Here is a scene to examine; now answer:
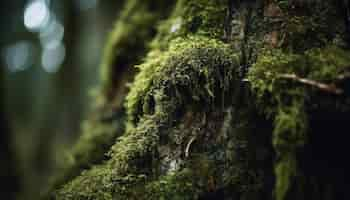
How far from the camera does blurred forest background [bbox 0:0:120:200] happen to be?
228 inches

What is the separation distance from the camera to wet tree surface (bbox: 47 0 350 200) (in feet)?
5.32

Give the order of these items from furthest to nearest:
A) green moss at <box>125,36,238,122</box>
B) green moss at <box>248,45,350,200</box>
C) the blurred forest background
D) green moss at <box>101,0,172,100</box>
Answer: the blurred forest background, green moss at <box>101,0,172,100</box>, green moss at <box>125,36,238,122</box>, green moss at <box>248,45,350,200</box>

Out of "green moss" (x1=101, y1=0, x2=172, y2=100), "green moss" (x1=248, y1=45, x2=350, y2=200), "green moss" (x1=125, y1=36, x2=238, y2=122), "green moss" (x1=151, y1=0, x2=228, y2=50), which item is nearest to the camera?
"green moss" (x1=248, y1=45, x2=350, y2=200)

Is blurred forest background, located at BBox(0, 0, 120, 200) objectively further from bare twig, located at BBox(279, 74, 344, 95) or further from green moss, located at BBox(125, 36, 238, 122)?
bare twig, located at BBox(279, 74, 344, 95)

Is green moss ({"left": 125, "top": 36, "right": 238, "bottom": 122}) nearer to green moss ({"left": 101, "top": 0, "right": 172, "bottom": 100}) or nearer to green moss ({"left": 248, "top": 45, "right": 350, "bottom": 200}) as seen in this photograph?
green moss ({"left": 248, "top": 45, "right": 350, "bottom": 200})

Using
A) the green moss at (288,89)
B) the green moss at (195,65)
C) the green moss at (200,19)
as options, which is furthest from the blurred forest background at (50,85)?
the green moss at (288,89)

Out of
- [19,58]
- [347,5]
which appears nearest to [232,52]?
[347,5]

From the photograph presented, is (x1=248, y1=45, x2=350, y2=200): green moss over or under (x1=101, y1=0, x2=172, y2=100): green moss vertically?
under

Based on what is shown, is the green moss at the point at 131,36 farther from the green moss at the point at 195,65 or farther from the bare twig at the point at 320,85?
the bare twig at the point at 320,85

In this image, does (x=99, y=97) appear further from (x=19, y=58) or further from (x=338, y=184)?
(x=19, y=58)

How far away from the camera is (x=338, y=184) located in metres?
1.65

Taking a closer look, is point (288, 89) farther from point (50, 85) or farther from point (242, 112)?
point (50, 85)

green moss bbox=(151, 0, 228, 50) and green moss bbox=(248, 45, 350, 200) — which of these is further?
green moss bbox=(151, 0, 228, 50)

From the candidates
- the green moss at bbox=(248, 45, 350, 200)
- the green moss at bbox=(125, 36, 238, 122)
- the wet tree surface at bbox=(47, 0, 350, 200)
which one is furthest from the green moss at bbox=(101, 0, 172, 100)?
the green moss at bbox=(248, 45, 350, 200)
